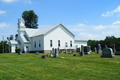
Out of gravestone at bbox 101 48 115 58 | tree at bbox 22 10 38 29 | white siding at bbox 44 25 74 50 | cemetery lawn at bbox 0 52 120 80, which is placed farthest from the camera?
tree at bbox 22 10 38 29

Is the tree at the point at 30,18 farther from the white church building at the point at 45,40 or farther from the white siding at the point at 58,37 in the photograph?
the white siding at the point at 58,37

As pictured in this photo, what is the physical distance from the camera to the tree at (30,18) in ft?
202

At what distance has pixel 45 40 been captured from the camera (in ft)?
117

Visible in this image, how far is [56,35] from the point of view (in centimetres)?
3788

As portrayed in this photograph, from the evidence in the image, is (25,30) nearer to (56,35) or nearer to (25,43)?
(25,43)

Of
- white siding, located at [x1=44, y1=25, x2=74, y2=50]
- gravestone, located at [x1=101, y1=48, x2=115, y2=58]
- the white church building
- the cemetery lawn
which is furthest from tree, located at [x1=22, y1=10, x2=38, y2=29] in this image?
the cemetery lawn

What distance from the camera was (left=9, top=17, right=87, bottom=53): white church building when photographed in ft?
118

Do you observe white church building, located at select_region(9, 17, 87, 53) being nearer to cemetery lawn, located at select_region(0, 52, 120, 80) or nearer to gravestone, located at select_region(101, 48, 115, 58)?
gravestone, located at select_region(101, 48, 115, 58)

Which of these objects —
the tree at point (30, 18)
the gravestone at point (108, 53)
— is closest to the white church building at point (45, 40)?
the tree at point (30, 18)

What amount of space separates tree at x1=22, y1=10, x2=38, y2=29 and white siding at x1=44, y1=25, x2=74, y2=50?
90.8 feet

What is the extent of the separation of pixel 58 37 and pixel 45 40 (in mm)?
4552

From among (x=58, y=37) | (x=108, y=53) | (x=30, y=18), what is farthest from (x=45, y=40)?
(x=30, y=18)

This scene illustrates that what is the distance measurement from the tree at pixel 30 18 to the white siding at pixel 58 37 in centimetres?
2768

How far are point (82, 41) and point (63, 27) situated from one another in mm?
10054
